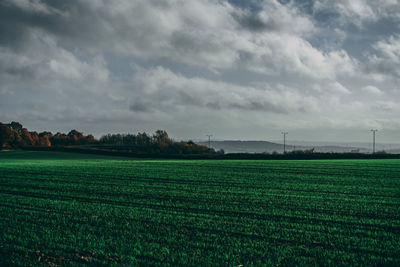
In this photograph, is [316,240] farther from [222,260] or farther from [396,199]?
[396,199]

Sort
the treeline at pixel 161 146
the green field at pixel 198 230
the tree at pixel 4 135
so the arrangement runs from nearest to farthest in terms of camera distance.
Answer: the green field at pixel 198 230
the treeline at pixel 161 146
the tree at pixel 4 135

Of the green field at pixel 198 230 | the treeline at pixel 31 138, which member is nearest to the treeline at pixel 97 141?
the treeline at pixel 31 138

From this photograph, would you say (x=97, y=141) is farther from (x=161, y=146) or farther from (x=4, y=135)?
(x=161, y=146)

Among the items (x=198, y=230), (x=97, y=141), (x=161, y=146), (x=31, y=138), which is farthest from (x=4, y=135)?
(x=198, y=230)

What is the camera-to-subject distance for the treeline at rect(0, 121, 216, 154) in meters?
80.3

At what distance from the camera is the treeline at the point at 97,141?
263 ft

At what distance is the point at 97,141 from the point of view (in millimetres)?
138375

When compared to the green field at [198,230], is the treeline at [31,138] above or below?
above

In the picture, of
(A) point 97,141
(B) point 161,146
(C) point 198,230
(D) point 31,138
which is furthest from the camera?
(A) point 97,141

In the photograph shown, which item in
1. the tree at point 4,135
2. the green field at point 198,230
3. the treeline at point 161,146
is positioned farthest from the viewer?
the tree at point 4,135

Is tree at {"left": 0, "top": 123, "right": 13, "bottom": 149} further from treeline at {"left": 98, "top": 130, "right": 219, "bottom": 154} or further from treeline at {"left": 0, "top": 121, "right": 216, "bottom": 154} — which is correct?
treeline at {"left": 98, "top": 130, "right": 219, "bottom": 154}

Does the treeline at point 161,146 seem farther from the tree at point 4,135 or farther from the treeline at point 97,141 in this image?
the tree at point 4,135

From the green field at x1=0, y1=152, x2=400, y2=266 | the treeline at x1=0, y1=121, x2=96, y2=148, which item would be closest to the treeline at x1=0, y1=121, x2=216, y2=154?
the treeline at x1=0, y1=121, x2=96, y2=148

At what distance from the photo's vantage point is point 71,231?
24.1 feet
